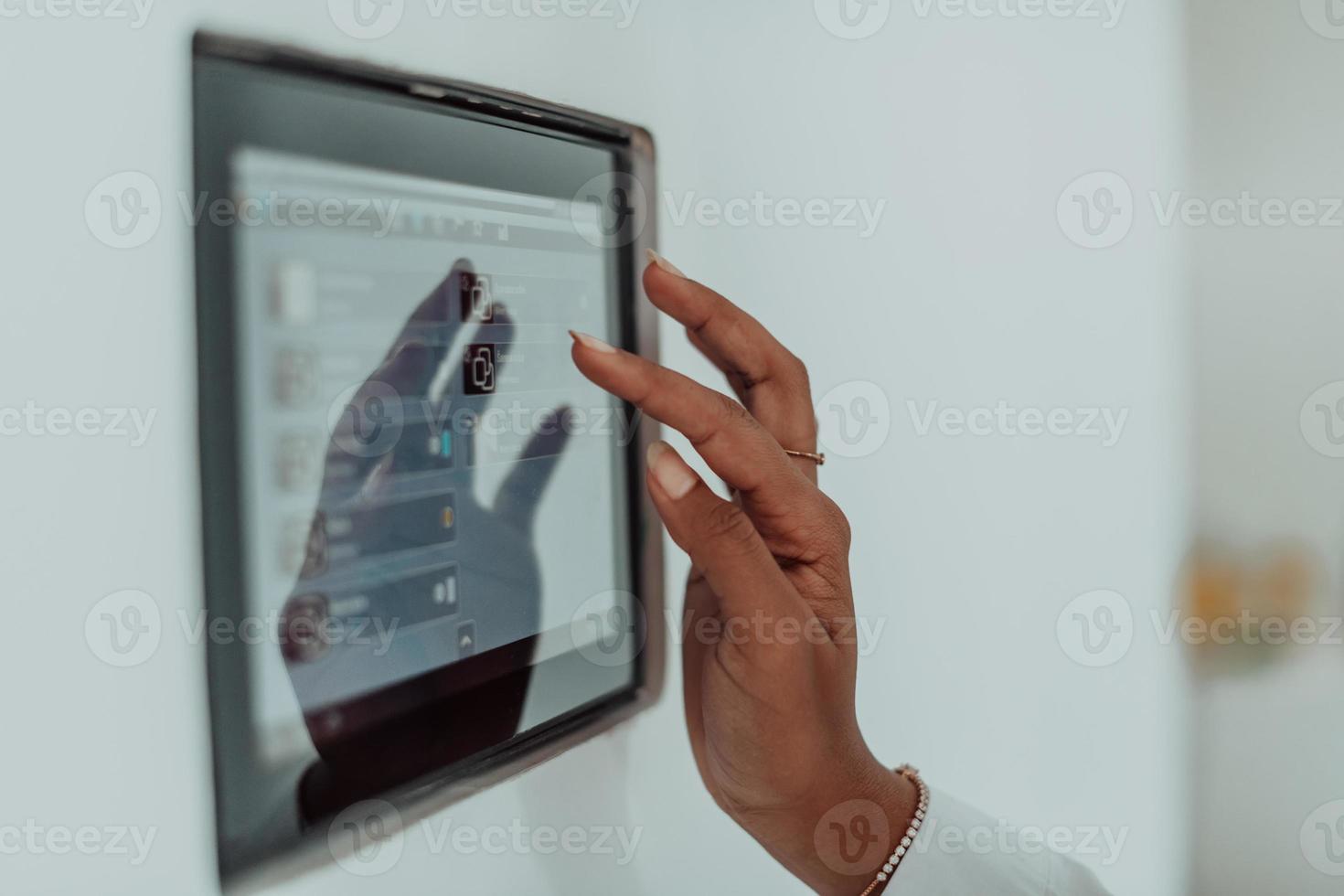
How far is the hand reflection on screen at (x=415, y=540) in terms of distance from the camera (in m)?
0.42

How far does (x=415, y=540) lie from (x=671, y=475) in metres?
0.17

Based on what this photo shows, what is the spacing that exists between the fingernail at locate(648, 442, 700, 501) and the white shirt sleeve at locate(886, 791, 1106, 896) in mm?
331

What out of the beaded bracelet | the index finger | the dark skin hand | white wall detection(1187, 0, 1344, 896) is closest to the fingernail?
the dark skin hand

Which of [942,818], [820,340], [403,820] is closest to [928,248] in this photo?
[820,340]

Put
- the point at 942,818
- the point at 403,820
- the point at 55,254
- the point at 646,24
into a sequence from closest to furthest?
the point at 55,254, the point at 403,820, the point at 942,818, the point at 646,24

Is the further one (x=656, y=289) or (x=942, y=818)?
(x=942, y=818)

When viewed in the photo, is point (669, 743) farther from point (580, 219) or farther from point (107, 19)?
point (107, 19)

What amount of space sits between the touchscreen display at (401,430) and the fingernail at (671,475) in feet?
0.50

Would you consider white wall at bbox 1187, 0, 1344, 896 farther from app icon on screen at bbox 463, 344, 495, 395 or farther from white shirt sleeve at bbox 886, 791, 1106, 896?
app icon on screen at bbox 463, 344, 495, 395

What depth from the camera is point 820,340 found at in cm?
76

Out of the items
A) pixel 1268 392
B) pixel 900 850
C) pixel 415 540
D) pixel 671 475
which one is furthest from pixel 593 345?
pixel 1268 392

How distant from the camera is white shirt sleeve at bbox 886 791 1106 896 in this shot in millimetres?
560

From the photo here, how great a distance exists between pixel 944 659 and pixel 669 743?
10.2 inches

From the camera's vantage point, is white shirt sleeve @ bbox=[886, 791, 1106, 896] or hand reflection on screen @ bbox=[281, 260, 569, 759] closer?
hand reflection on screen @ bbox=[281, 260, 569, 759]
